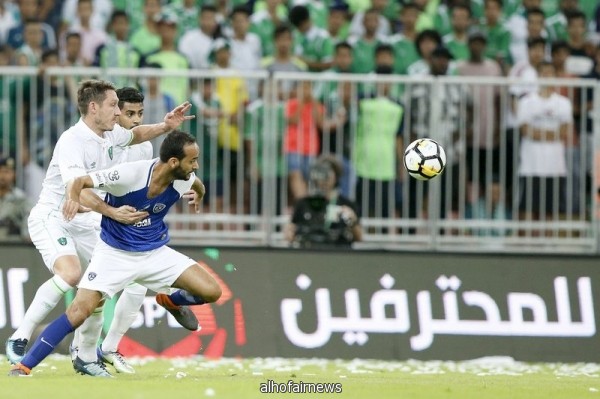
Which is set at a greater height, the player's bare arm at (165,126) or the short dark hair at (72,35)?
the short dark hair at (72,35)

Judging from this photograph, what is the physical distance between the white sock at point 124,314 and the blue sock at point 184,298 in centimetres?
73

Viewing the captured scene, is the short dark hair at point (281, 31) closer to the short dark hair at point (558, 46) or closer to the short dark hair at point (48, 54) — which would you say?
the short dark hair at point (48, 54)

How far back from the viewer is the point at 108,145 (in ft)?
43.0

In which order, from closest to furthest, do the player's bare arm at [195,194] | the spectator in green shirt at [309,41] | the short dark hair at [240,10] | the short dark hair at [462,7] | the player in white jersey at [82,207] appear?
the player in white jersey at [82,207], the player's bare arm at [195,194], the spectator in green shirt at [309,41], the short dark hair at [240,10], the short dark hair at [462,7]

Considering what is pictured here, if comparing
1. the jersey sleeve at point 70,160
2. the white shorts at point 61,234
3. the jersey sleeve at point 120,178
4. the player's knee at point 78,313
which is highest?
the jersey sleeve at point 70,160

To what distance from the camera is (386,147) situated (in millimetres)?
17078

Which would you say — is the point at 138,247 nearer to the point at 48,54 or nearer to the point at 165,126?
the point at 165,126

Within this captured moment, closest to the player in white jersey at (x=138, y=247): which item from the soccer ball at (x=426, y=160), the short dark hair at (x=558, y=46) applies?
the soccer ball at (x=426, y=160)

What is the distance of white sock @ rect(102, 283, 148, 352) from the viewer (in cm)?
1344

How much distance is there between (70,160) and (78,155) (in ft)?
0.50

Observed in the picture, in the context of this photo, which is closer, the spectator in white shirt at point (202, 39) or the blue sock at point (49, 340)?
the blue sock at point (49, 340)

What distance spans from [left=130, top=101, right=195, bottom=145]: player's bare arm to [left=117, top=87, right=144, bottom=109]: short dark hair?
0.27 m

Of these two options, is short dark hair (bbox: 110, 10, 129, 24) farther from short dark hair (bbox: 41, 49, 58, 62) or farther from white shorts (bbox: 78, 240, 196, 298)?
white shorts (bbox: 78, 240, 196, 298)

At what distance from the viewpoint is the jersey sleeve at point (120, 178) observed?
11.9 meters
